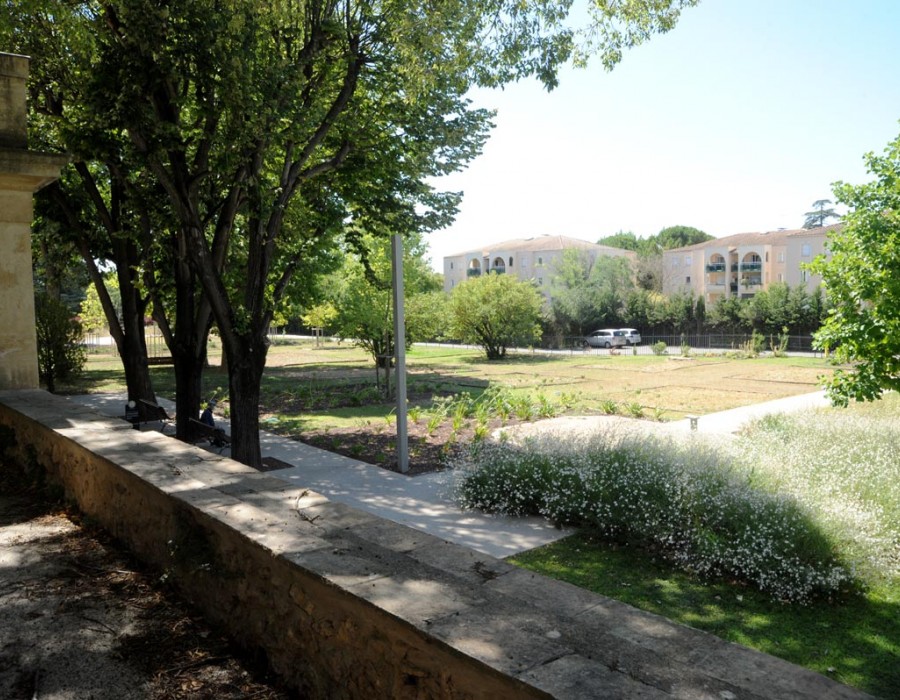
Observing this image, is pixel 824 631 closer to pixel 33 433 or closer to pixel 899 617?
pixel 899 617

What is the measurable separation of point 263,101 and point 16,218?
10.0ft

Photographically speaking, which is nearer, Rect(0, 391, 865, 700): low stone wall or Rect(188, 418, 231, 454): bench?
Rect(0, 391, 865, 700): low stone wall

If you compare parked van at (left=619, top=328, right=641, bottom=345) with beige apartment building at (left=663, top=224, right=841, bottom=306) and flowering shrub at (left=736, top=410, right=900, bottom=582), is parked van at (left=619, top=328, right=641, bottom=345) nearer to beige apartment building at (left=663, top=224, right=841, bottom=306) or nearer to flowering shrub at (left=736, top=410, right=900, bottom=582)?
beige apartment building at (left=663, top=224, right=841, bottom=306)

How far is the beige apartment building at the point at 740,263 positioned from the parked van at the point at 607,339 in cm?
1372

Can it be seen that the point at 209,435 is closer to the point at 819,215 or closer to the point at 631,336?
the point at 631,336

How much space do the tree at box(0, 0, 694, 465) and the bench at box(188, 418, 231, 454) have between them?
0.22 m

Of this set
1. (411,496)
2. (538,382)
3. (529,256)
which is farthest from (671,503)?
(529,256)

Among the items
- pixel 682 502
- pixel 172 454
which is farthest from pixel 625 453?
pixel 172 454

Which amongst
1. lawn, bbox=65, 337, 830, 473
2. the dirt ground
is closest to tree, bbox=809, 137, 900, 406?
lawn, bbox=65, 337, 830, 473

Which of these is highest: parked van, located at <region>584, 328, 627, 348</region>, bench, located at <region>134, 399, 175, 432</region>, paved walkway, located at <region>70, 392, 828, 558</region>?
parked van, located at <region>584, 328, 627, 348</region>

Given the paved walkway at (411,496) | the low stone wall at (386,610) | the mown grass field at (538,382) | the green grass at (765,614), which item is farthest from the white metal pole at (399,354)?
the low stone wall at (386,610)

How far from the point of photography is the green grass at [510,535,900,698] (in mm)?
4254

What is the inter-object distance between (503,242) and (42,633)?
76.4 meters

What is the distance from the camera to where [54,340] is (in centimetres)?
1903
